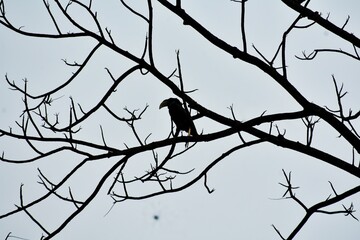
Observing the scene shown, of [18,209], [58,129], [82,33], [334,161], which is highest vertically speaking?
[82,33]

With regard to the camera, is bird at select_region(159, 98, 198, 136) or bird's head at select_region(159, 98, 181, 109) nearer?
bird at select_region(159, 98, 198, 136)

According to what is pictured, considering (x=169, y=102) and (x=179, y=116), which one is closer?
(x=179, y=116)

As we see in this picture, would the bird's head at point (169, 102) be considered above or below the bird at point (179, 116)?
above

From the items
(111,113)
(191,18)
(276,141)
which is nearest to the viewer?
(191,18)

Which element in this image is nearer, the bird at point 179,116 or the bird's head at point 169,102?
the bird at point 179,116

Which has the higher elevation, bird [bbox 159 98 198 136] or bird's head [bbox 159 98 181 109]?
bird's head [bbox 159 98 181 109]

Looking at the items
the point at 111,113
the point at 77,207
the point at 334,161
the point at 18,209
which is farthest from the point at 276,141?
the point at 18,209

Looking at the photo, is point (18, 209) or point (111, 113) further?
point (111, 113)

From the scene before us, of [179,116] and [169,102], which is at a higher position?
[169,102]

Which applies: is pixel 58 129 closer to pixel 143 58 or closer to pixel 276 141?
pixel 143 58

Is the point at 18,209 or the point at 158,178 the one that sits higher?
the point at 158,178

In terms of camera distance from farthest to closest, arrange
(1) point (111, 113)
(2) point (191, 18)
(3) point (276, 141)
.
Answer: (1) point (111, 113)
(3) point (276, 141)
(2) point (191, 18)

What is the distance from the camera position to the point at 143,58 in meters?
2.67

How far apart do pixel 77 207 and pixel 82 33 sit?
1.03 m
